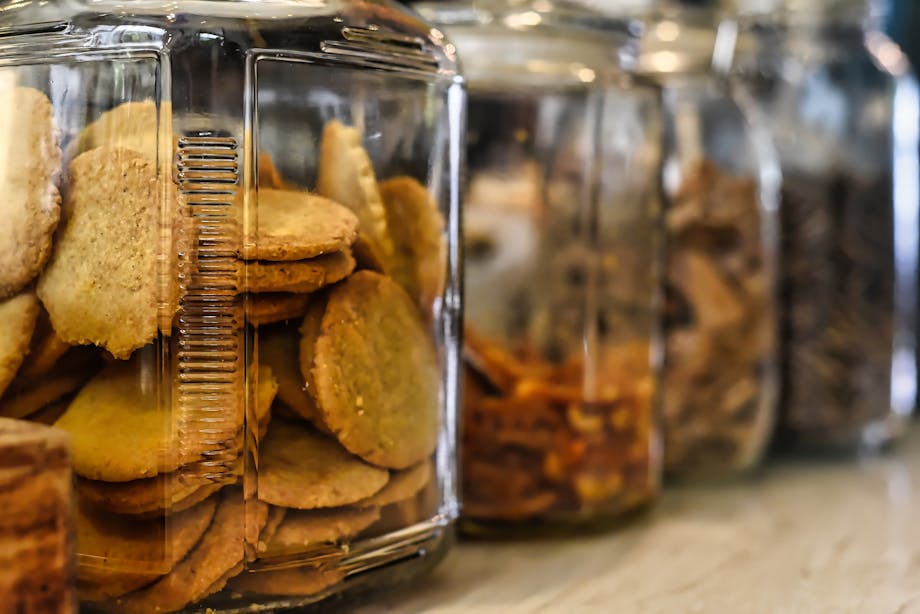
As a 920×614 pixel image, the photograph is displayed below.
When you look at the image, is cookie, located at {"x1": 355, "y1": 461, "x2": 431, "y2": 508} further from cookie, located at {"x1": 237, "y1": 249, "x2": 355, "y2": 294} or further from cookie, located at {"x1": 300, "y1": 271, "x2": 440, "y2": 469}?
cookie, located at {"x1": 237, "y1": 249, "x2": 355, "y2": 294}

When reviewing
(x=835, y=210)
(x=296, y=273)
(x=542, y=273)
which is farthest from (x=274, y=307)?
(x=835, y=210)

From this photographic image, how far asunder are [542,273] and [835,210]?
366 mm

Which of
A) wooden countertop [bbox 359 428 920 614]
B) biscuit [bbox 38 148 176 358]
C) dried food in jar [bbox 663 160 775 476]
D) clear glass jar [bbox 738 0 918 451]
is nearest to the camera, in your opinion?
biscuit [bbox 38 148 176 358]

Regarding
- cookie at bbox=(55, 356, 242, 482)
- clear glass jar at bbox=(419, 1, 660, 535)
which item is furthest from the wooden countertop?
cookie at bbox=(55, 356, 242, 482)

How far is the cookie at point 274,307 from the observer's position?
1.61 feet

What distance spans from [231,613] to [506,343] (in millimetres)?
271

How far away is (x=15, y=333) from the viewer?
0.49 metres

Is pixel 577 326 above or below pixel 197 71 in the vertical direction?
below

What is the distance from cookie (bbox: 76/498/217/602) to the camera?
484mm

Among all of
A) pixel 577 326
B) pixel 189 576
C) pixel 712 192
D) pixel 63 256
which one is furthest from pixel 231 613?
pixel 712 192

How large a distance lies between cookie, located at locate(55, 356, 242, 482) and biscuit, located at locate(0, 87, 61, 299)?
0.19 feet

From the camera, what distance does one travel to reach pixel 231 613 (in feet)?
1.63

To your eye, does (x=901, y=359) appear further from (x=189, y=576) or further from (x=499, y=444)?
(x=189, y=576)

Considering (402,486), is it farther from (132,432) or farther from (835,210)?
(835,210)
